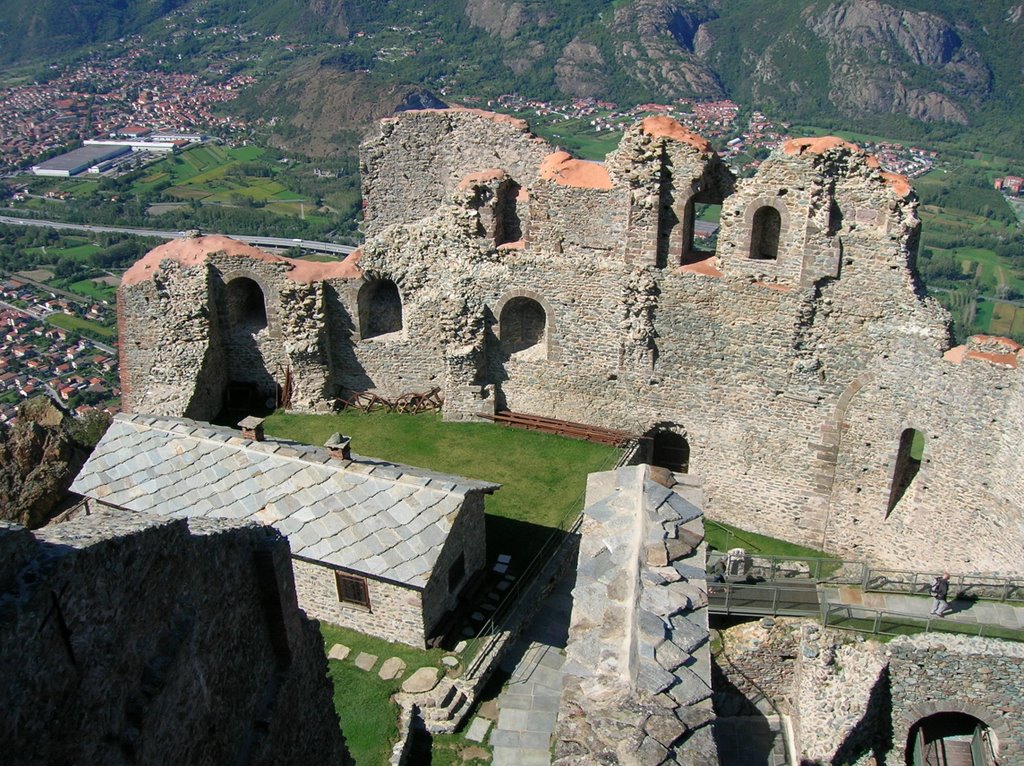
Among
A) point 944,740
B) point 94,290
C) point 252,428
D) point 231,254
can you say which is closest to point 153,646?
point 252,428

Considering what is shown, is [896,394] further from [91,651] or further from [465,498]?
[91,651]

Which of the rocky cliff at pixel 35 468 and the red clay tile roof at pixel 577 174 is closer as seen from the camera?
the rocky cliff at pixel 35 468

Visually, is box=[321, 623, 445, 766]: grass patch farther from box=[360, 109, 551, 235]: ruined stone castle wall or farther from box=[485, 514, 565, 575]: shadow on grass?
box=[360, 109, 551, 235]: ruined stone castle wall

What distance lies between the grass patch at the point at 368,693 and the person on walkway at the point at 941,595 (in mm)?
7397

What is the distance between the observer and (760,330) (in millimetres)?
17016

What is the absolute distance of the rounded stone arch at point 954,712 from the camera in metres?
13.2

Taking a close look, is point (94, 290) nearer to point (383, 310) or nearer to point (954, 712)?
point (383, 310)

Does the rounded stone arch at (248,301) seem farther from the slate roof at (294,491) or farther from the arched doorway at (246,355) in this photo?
the slate roof at (294,491)

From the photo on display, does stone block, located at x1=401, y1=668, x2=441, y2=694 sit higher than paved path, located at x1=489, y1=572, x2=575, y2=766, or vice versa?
stone block, located at x1=401, y1=668, x2=441, y2=694

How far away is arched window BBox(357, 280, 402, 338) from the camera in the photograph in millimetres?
20547

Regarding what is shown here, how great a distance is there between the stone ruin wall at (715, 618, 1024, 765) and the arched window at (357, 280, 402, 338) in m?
10.3

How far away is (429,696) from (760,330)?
28.9ft

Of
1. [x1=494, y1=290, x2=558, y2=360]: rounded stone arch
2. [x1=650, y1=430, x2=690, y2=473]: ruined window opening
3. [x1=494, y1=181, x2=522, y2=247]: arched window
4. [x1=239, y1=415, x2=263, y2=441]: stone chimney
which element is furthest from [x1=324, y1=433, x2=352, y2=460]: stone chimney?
[x1=650, y1=430, x2=690, y2=473]: ruined window opening

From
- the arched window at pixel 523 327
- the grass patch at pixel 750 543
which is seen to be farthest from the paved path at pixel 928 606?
the arched window at pixel 523 327
